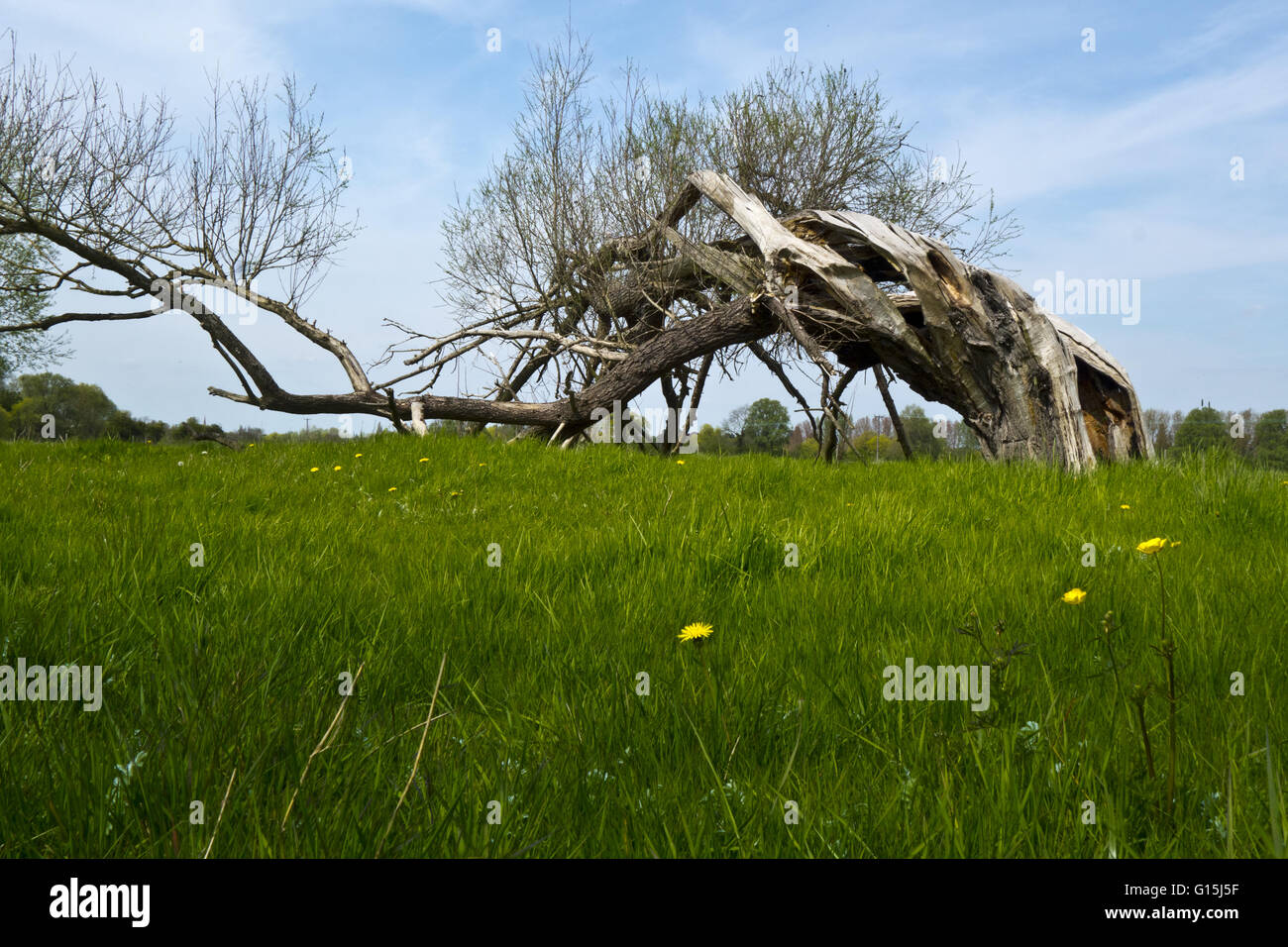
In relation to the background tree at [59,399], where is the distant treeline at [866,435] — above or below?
below

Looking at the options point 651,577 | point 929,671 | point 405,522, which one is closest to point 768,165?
point 405,522

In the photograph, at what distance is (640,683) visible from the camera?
6.86 feet

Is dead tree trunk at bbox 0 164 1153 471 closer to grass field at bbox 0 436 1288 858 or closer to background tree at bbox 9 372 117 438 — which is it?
grass field at bbox 0 436 1288 858

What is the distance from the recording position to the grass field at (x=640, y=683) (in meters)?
1.41

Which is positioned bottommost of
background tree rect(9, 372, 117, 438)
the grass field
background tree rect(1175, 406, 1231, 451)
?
the grass field

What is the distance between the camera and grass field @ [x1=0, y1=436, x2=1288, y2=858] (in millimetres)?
1406

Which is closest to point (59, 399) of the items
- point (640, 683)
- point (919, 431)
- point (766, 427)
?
point (766, 427)

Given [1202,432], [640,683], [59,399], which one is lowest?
[640,683]

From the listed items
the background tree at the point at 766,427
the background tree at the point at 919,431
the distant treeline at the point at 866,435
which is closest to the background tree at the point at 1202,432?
the distant treeline at the point at 866,435

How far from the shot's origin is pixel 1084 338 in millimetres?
7734

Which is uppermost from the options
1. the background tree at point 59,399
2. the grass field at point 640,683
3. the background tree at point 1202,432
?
the background tree at point 59,399

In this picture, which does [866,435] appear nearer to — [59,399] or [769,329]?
[769,329]

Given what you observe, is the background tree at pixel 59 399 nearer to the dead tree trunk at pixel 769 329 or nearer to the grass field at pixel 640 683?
the dead tree trunk at pixel 769 329

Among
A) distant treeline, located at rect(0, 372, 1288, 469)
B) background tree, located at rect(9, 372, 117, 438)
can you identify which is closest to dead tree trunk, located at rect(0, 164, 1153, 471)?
distant treeline, located at rect(0, 372, 1288, 469)
